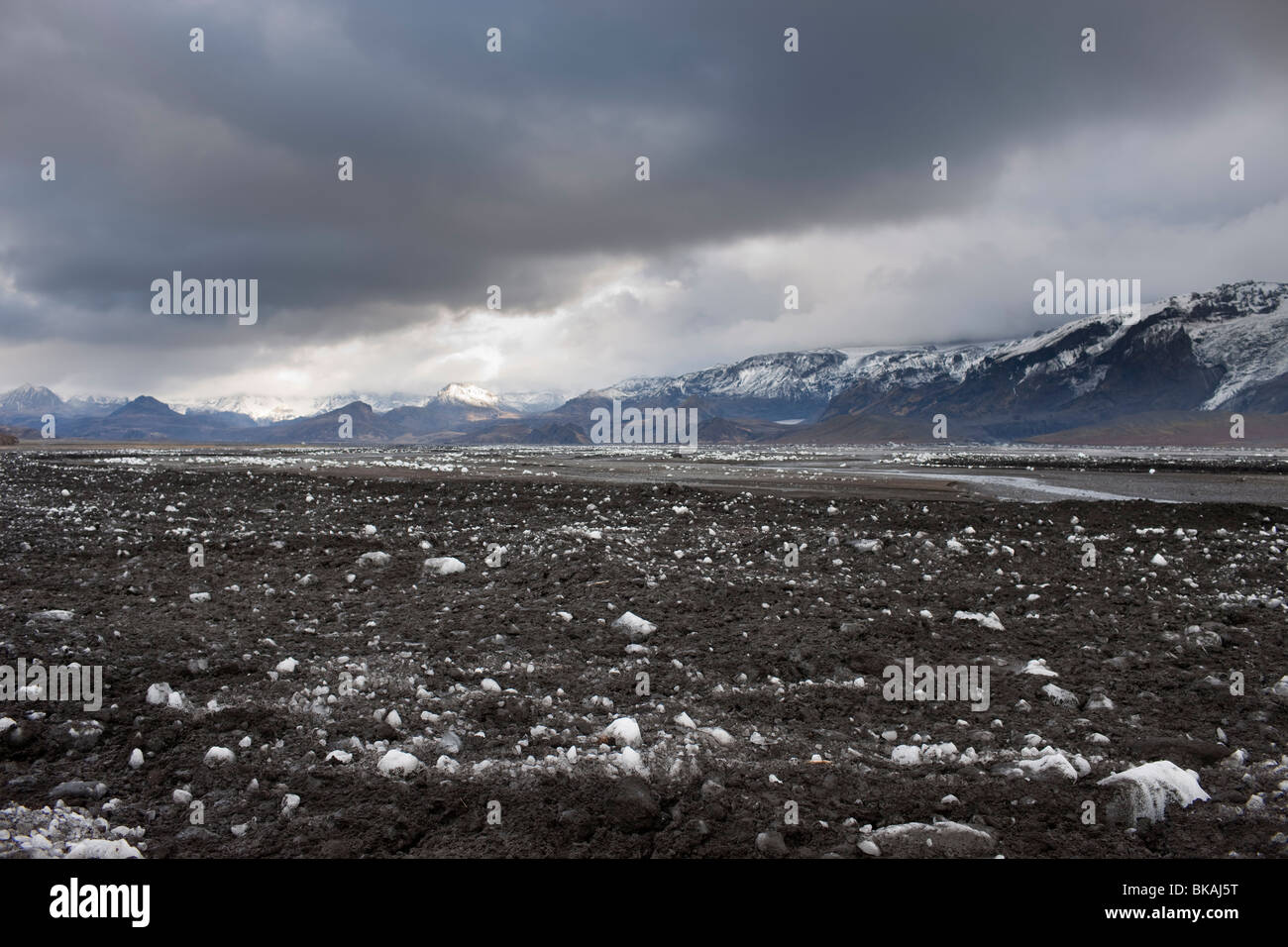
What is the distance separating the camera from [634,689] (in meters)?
7.21

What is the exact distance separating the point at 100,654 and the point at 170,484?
27463mm

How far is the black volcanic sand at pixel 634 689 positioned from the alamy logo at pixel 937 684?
7.3 inches

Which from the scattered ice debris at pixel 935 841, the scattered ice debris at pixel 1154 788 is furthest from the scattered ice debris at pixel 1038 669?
the scattered ice debris at pixel 935 841

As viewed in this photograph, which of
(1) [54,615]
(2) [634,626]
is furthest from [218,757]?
(1) [54,615]

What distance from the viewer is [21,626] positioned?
8.41 m

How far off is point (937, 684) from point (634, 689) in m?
3.33

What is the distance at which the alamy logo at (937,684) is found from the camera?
7.10 m

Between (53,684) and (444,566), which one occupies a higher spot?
(444,566)

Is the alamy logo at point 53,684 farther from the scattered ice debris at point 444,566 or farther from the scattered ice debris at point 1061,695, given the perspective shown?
the scattered ice debris at point 1061,695

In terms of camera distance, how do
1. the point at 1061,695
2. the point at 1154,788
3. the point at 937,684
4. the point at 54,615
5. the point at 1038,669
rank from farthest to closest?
the point at 54,615, the point at 1038,669, the point at 937,684, the point at 1061,695, the point at 1154,788
